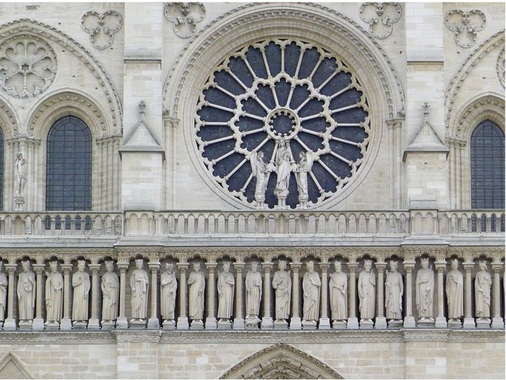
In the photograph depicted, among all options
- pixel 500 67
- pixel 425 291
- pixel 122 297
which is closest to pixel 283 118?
pixel 500 67

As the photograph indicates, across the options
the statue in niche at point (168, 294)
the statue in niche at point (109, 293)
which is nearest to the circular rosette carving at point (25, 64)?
the statue in niche at point (109, 293)

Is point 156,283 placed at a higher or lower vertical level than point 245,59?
lower

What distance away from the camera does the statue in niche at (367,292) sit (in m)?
34.8

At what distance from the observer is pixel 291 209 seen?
3531 centimetres

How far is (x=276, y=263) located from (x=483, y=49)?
5.49 meters

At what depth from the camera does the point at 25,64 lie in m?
36.7

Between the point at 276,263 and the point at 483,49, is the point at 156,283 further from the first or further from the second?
the point at 483,49

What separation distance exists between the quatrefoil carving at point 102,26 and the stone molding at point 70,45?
0.28 meters

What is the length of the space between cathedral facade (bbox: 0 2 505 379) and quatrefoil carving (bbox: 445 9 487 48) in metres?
0.04

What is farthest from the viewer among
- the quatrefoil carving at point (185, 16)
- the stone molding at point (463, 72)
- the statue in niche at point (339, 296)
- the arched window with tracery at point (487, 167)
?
the arched window with tracery at point (487, 167)

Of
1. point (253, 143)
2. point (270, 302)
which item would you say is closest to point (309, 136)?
point (253, 143)

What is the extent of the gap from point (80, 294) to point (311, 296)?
3.90 metres

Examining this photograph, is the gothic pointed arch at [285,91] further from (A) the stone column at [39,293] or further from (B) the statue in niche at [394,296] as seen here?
(A) the stone column at [39,293]

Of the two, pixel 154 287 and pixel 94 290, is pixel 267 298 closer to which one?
pixel 154 287
